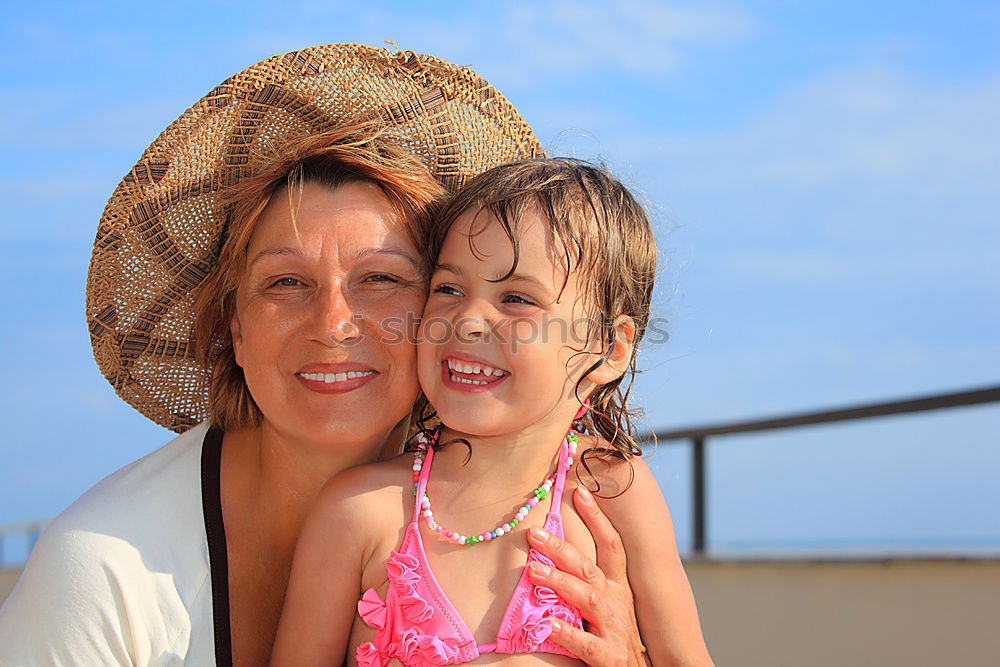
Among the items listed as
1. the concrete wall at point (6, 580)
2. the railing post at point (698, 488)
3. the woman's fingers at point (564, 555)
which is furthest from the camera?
the concrete wall at point (6, 580)

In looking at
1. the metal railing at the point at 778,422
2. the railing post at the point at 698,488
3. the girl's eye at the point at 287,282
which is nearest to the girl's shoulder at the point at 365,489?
the girl's eye at the point at 287,282

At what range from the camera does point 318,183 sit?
2.29 m

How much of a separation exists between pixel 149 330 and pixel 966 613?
3.61 metres

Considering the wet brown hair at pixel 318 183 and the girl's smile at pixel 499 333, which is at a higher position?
the wet brown hair at pixel 318 183

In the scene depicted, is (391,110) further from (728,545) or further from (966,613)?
(728,545)

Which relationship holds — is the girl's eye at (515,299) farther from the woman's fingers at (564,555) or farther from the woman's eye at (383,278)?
the woman's fingers at (564,555)

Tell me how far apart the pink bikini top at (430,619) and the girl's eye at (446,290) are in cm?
53

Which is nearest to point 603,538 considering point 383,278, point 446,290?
point 446,290

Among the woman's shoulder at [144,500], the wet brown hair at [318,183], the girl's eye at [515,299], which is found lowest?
the woman's shoulder at [144,500]

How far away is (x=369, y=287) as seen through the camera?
7.34ft

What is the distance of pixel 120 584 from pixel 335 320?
0.72 meters

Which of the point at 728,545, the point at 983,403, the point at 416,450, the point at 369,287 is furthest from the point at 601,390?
the point at 728,545

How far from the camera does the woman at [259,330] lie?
6.93ft

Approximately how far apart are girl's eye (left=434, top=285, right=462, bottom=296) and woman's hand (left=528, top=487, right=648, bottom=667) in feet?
1.72
